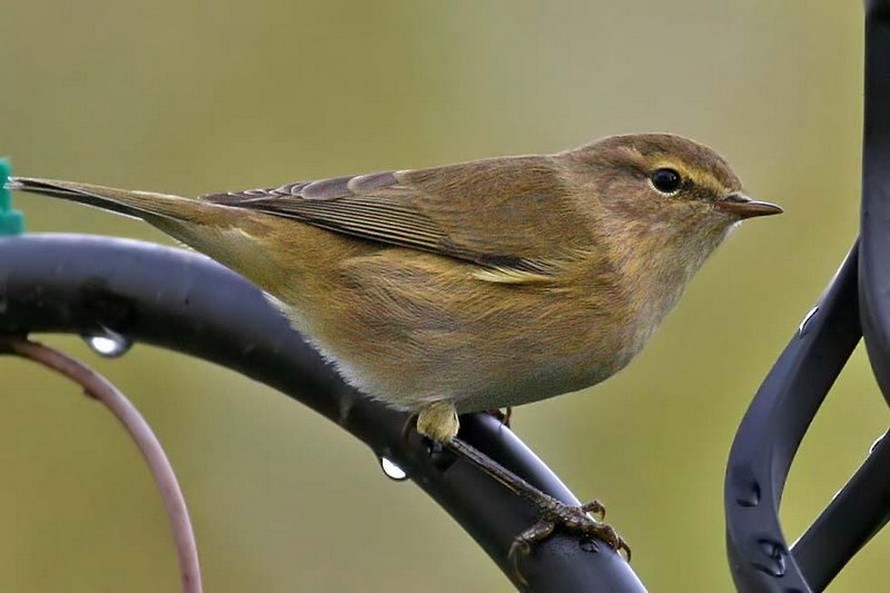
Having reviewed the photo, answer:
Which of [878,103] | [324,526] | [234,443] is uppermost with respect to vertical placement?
[234,443]

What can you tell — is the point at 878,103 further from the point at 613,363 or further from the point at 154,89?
the point at 154,89

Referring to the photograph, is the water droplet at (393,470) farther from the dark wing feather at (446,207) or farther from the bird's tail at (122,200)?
the bird's tail at (122,200)

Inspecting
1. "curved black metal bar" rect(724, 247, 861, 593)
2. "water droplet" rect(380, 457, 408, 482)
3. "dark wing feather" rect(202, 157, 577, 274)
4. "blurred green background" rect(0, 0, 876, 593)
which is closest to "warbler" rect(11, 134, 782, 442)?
"dark wing feather" rect(202, 157, 577, 274)

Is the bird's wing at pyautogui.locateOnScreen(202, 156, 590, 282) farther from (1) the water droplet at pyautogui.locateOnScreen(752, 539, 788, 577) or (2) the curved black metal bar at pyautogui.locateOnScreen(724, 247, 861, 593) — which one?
(1) the water droplet at pyautogui.locateOnScreen(752, 539, 788, 577)

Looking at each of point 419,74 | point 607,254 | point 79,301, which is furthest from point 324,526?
point 79,301

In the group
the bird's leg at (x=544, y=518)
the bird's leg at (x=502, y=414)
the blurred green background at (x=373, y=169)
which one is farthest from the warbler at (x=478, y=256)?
the blurred green background at (x=373, y=169)

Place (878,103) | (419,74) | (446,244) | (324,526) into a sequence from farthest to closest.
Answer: (419,74) < (324,526) < (446,244) < (878,103)

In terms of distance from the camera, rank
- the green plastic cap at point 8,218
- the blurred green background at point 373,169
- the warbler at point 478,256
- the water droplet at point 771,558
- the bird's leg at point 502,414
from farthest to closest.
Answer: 1. the blurred green background at point 373,169
2. the bird's leg at point 502,414
3. the warbler at point 478,256
4. the green plastic cap at point 8,218
5. the water droplet at point 771,558
